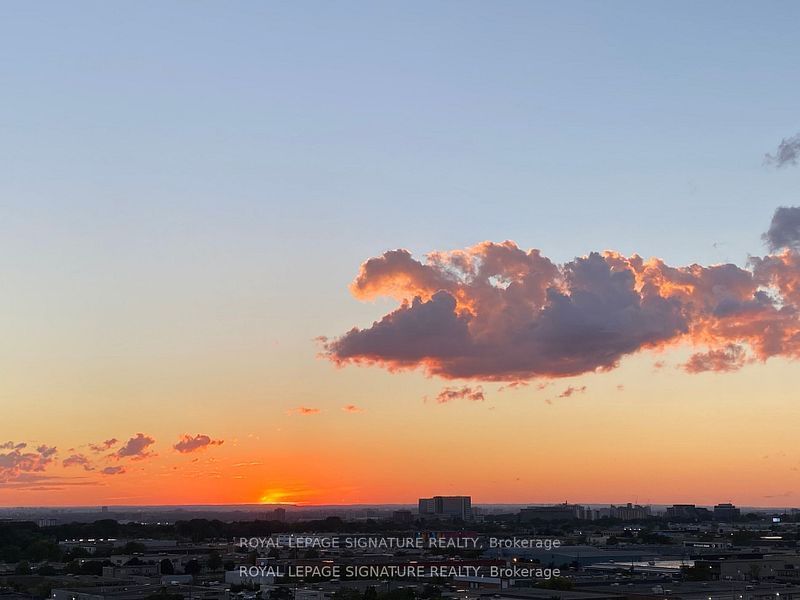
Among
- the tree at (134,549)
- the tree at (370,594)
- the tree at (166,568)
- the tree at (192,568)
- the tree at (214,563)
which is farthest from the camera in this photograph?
the tree at (134,549)

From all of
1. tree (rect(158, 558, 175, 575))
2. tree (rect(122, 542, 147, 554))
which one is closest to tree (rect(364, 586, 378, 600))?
tree (rect(158, 558, 175, 575))

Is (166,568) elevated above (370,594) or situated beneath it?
situated beneath

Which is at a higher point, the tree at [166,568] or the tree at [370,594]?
the tree at [370,594]

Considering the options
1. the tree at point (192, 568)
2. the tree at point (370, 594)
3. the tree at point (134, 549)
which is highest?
the tree at point (370, 594)

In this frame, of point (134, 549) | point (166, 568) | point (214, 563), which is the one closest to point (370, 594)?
point (166, 568)

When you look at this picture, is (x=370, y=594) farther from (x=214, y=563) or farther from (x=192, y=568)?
(x=214, y=563)

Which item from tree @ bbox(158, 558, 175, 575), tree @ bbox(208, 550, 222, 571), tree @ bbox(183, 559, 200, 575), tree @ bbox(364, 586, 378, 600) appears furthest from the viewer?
tree @ bbox(208, 550, 222, 571)

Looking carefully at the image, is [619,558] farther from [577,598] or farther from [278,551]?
[577,598]

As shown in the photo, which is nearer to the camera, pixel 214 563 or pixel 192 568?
pixel 192 568

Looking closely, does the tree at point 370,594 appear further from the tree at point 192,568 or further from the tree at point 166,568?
the tree at point 166,568

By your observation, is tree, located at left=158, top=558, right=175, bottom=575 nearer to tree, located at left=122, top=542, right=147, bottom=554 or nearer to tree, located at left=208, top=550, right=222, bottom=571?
tree, located at left=208, top=550, right=222, bottom=571

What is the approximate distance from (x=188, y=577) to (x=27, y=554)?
40.5 metres

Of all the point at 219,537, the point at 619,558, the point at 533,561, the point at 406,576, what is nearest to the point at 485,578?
the point at 406,576

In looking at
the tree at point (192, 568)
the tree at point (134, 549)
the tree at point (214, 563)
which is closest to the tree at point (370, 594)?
the tree at point (192, 568)
